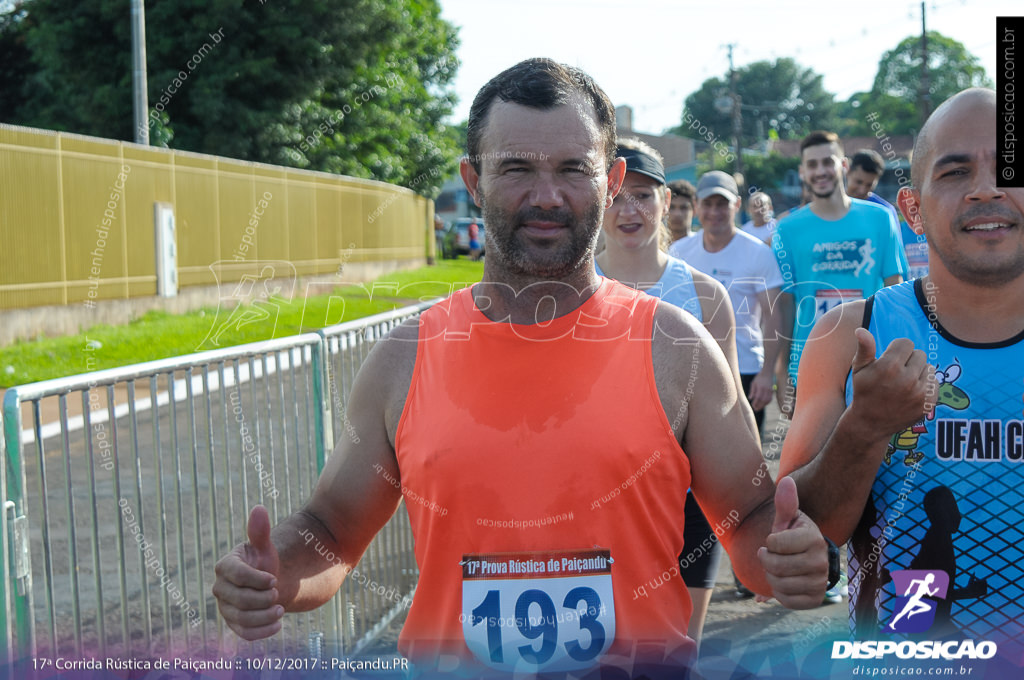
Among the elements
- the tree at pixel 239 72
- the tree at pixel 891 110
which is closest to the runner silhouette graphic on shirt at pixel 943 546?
the tree at pixel 239 72

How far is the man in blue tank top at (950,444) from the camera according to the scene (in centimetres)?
236

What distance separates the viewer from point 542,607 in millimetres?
2270

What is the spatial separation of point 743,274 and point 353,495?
449 centimetres

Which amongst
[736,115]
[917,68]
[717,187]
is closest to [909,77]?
[917,68]

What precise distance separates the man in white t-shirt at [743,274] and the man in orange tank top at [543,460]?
383 centimetres

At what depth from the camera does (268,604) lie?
223 centimetres

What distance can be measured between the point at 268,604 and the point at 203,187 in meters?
18.2

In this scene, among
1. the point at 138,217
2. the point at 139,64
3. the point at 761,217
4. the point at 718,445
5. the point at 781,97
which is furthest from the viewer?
the point at 781,97

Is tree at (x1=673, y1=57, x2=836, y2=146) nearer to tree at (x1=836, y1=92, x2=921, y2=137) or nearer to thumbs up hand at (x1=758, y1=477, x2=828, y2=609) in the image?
tree at (x1=836, y1=92, x2=921, y2=137)

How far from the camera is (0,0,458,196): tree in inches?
922

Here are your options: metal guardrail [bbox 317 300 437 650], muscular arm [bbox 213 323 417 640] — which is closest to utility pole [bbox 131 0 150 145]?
metal guardrail [bbox 317 300 437 650]

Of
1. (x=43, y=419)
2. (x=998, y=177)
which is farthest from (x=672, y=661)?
(x=43, y=419)

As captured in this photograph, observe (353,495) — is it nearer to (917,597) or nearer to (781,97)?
(917,597)

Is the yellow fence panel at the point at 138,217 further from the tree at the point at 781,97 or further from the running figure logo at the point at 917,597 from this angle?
the tree at the point at 781,97
